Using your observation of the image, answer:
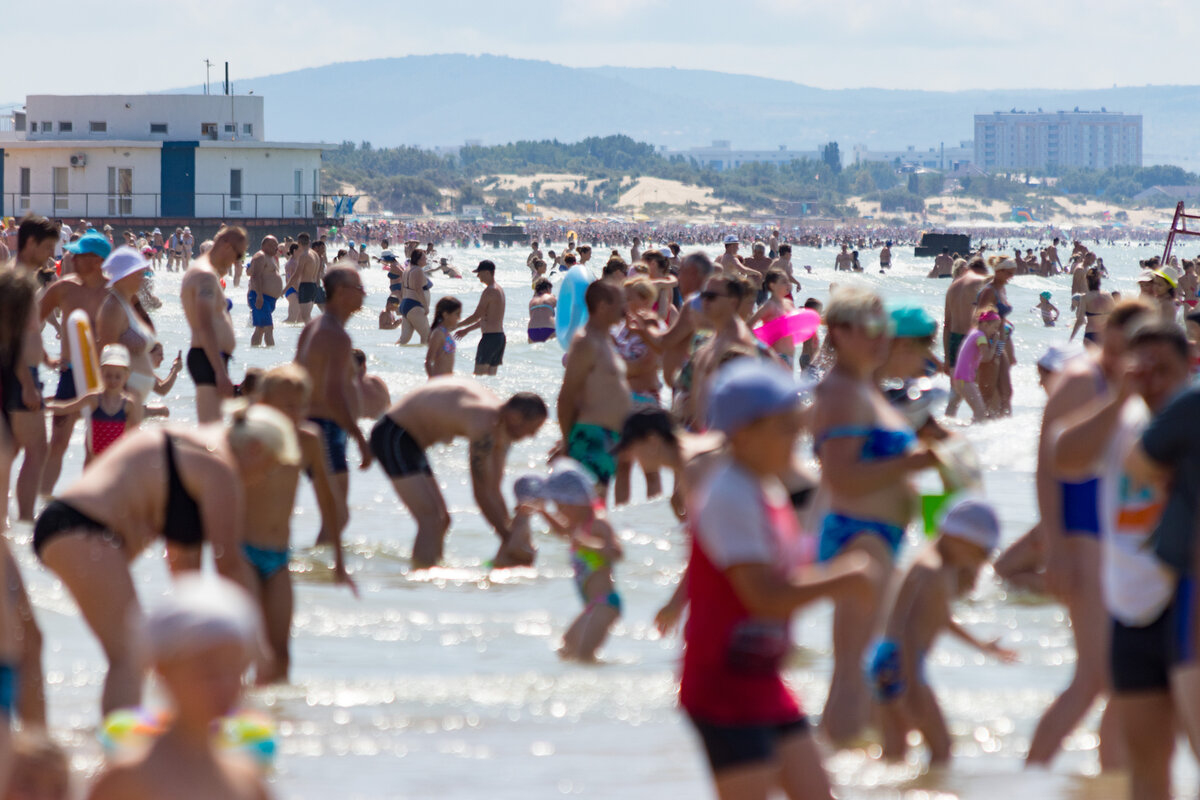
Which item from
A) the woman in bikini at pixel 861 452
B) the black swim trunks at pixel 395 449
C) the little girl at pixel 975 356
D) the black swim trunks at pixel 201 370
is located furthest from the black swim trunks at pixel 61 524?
the little girl at pixel 975 356

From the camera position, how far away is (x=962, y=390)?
12.2 metres

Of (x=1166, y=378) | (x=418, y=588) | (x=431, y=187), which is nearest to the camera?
(x=1166, y=378)

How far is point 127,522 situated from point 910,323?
7.29ft

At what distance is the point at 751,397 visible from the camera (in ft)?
9.05

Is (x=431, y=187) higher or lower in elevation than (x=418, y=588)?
higher

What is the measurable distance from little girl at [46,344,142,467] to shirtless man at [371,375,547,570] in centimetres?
150

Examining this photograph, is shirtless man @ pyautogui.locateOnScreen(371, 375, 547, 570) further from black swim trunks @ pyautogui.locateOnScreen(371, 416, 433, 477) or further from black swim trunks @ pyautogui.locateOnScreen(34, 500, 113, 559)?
black swim trunks @ pyautogui.locateOnScreen(34, 500, 113, 559)

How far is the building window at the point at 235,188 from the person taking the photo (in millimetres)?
48188

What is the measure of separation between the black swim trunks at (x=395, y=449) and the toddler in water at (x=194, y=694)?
472cm

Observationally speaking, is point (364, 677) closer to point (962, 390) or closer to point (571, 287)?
point (571, 287)

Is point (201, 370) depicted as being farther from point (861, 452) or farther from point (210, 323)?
point (861, 452)

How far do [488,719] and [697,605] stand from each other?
2355 millimetres

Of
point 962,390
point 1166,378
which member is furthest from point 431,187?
point 1166,378

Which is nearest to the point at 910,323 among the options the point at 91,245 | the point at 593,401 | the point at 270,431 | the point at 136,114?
the point at 270,431
